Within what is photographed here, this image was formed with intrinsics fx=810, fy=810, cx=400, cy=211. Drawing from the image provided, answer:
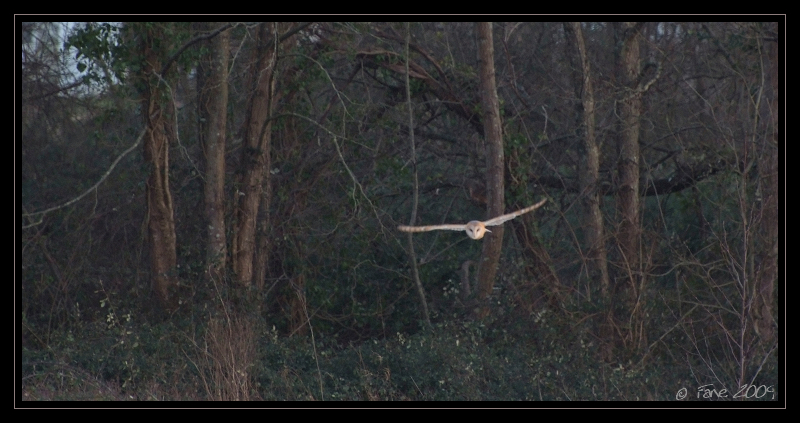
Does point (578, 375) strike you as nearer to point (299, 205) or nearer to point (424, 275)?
point (424, 275)

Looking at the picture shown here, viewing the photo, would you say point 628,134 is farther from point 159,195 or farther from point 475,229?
point 159,195

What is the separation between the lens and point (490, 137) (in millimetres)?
11180

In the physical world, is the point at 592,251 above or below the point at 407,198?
below

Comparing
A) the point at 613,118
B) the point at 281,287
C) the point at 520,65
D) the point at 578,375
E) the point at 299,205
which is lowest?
the point at 578,375

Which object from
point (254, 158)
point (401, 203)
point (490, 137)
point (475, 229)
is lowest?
point (475, 229)

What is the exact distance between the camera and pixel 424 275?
11.7 meters

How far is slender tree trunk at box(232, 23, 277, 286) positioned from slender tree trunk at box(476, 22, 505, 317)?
2854 mm

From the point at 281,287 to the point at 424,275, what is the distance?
6.88 ft

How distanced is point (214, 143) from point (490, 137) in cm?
373

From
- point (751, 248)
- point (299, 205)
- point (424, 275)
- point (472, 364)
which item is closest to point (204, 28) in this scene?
point (299, 205)

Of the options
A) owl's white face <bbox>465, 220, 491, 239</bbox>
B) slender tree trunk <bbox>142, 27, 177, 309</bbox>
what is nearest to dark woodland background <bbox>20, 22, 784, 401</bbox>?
slender tree trunk <bbox>142, 27, 177, 309</bbox>

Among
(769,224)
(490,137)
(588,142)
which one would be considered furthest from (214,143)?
(769,224)

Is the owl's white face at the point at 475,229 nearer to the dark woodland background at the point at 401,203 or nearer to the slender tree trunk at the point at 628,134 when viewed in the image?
the dark woodland background at the point at 401,203

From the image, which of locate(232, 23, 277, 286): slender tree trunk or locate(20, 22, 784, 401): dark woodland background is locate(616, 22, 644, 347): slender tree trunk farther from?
locate(232, 23, 277, 286): slender tree trunk
